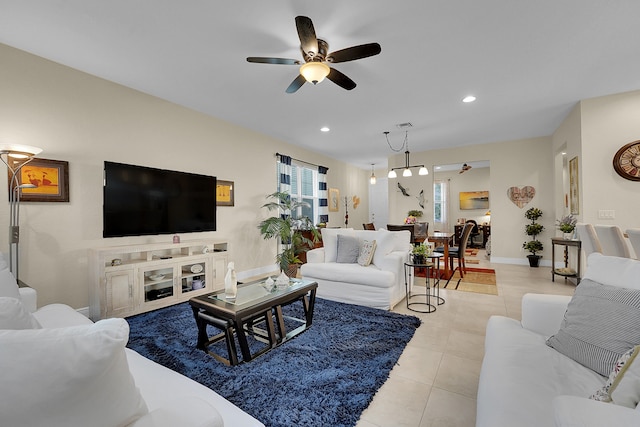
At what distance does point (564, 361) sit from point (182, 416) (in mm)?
1683

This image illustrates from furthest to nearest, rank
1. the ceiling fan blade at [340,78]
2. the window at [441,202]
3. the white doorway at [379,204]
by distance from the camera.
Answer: the window at [441,202] → the white doorway at [379,204] → the ceiling fan blade at [340,78]

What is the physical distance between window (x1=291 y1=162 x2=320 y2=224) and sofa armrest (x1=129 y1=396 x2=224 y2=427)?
566cm

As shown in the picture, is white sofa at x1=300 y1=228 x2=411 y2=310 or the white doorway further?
the white doorway

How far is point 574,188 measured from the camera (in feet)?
14.9

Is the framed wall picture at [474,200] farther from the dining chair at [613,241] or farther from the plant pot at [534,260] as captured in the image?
the dining chair at [613,241]

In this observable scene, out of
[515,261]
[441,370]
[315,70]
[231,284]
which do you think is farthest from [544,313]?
[515,261]

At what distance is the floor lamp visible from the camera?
8.13ft

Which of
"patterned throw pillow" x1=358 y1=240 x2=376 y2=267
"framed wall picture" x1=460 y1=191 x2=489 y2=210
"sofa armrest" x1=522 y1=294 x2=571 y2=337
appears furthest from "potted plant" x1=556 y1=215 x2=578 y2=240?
"framed wall picture" x1=460 y1=191 x2=489 y2=210

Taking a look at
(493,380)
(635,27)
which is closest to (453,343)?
(493,380)

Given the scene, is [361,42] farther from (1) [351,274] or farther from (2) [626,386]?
(2) [626,386]

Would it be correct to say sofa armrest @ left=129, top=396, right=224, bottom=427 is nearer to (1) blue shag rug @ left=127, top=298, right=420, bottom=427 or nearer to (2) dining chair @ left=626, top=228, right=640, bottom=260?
(1) blue shag rug @ left=127, top=298, right=420, bottom=427

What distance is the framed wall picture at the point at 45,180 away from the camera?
2801 mm

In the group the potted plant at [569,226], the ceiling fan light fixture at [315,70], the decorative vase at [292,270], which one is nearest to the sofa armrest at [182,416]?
the ceiling fan light fixture at [315,70]

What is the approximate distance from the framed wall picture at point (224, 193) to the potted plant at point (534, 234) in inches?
240
